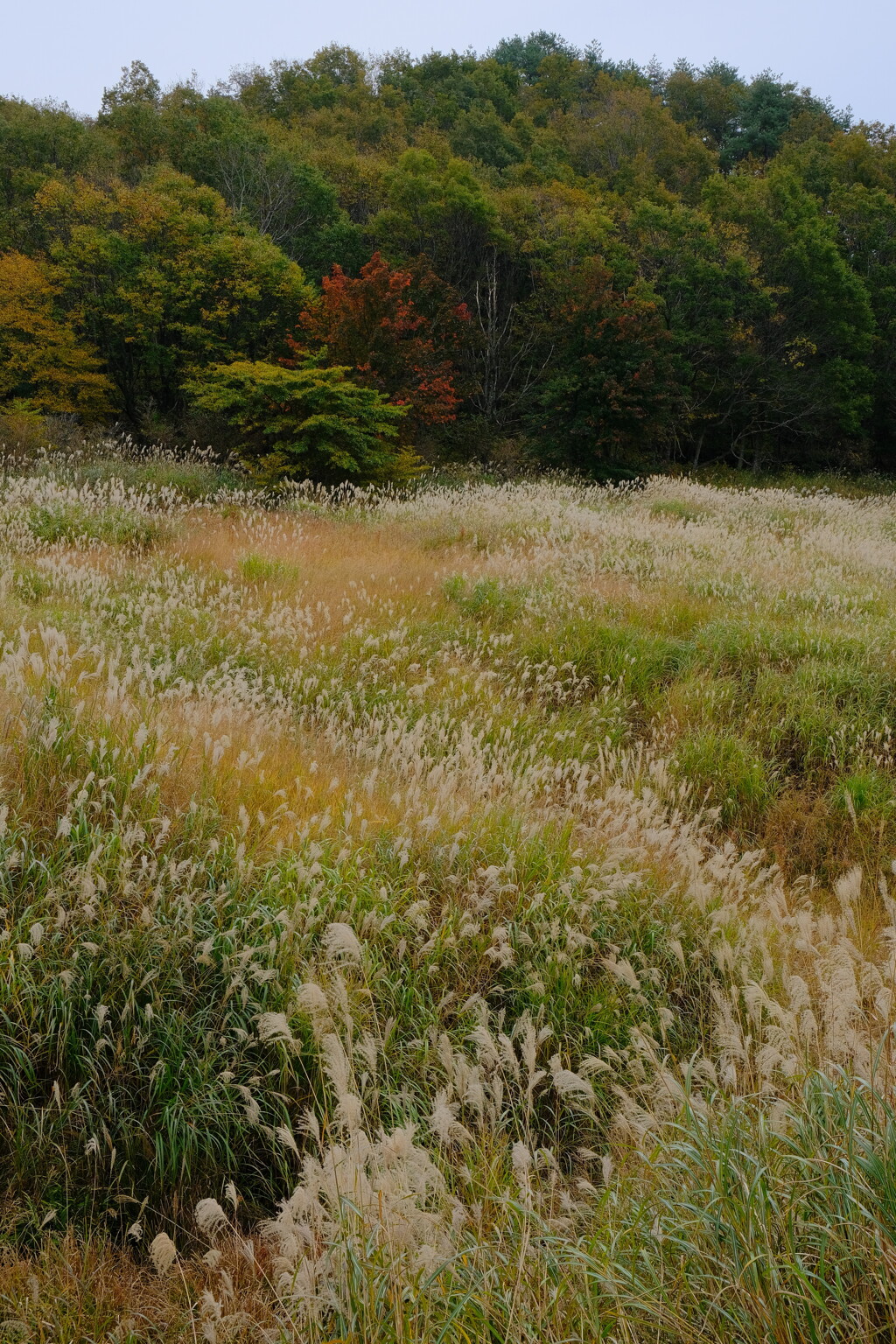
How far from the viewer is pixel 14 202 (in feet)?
91.8

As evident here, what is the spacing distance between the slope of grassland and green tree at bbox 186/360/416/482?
33.1ft

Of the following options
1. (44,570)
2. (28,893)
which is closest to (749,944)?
(28,893)

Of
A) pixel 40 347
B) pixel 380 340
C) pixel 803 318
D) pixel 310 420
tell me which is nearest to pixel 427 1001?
pixel 310 420

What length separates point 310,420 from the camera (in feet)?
50.5

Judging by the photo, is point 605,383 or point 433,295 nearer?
point 605,383

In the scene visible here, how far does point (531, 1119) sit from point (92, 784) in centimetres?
209

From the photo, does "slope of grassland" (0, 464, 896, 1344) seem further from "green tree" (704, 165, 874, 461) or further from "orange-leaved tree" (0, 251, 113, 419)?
"green tree" (704, 165, 874, 461)

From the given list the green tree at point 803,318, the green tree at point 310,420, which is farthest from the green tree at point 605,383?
the green tree at point 310,420

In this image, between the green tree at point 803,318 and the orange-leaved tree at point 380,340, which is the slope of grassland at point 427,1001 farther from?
the green tree at point 803,318

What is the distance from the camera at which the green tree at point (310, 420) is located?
15.7 m

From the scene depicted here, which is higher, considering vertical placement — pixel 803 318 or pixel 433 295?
pixel 803 318

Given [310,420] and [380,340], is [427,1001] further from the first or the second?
[380,340]

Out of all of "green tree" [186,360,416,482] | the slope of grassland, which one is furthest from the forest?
the slope of grassland

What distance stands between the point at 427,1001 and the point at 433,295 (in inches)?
1019
